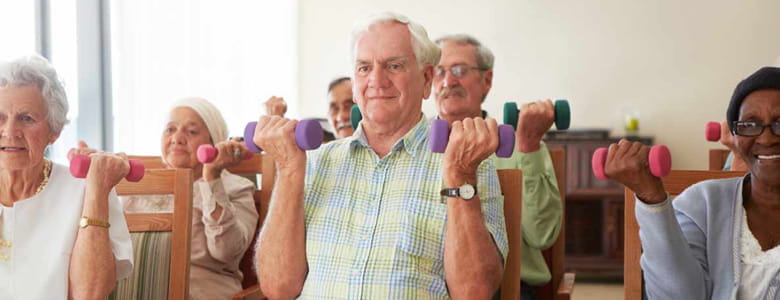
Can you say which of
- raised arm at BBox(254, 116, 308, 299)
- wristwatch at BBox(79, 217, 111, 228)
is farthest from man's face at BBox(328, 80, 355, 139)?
wristwatch at BBox(79, 217, 111, 228)

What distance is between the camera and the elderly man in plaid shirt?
5.40 ft

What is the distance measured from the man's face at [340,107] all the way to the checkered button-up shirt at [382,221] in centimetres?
136

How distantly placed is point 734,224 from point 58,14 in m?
3.02

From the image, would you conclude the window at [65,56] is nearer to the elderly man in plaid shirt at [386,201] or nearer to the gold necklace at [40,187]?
the gold necklace at [40,187]

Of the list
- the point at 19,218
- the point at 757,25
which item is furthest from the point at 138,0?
the point at 757,25

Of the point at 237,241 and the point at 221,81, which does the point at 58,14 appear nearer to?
the point at 221,81

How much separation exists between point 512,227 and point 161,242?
846 mm

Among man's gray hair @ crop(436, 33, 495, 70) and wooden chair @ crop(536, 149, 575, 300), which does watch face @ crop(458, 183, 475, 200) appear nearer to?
wooden chair @ crop(536, 149, 575, 300)

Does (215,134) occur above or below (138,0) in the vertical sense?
below

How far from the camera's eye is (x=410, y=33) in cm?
186

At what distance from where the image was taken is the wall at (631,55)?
590 centimetres

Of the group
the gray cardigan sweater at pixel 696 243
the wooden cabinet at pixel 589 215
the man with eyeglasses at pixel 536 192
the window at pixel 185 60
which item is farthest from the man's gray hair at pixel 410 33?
the wooden cabinet at pixel 589 215

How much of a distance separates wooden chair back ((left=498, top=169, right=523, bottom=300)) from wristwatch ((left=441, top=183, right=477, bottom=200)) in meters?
0.19

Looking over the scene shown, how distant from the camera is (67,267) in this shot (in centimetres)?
172
